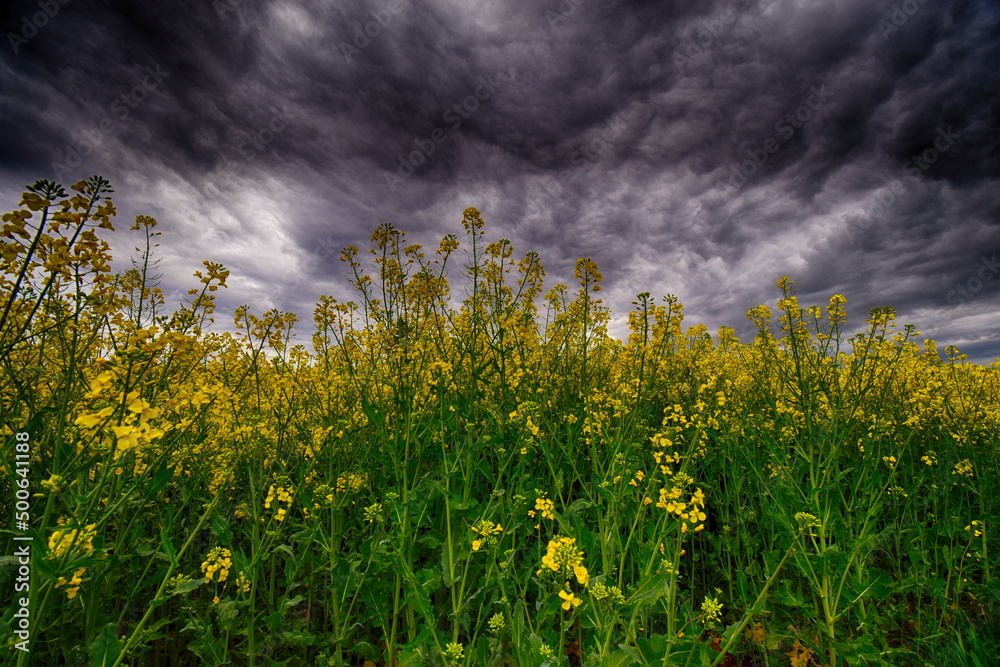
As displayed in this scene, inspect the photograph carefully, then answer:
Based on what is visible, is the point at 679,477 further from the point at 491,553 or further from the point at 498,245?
the point at 498,245

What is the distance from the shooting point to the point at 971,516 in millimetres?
3963

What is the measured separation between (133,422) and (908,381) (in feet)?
23.5

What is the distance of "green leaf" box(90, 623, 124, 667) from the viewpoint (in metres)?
1.76

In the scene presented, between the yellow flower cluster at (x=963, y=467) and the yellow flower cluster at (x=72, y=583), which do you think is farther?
the yellow flower cluster at (x=963, y=467)

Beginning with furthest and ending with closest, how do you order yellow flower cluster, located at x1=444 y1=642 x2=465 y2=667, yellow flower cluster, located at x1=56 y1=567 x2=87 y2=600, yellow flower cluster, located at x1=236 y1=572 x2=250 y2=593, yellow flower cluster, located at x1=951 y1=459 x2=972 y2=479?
yellow flower cluster, located at x1=951 y1=459 x2=972 y2=479 → yellow flower cluster, located at x1=236 y1=572 x2=250 y2=593 → yellow flower cluster, located at x1=444 y1=642 x2=465 y2=667 → yellow flower cluster, located at x1=56 y1=567 x2=87 y2=600

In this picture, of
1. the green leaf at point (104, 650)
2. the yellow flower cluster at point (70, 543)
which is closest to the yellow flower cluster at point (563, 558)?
the yellow flower cluster at point (70, 543)

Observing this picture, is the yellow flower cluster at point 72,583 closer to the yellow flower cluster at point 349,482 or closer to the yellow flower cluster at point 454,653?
the yellow flower cluster at point 349,482

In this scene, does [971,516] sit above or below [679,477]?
below

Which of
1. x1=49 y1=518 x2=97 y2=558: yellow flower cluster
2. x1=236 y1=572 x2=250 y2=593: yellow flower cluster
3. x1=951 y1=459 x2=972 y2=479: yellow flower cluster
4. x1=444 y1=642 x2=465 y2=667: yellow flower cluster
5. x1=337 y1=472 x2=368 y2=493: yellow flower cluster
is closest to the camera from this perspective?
x1=49 y1=518 x2=97 y2=558: yellow flower cluster

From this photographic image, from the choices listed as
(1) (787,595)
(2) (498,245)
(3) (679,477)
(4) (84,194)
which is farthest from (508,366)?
(4) (84,194)

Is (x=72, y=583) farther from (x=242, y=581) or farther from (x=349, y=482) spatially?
(x=349, y=482)

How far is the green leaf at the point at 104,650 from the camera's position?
176 cm

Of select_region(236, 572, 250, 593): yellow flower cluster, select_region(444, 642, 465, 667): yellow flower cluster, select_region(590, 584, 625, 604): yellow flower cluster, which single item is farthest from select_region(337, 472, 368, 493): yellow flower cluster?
select_region(590, 584, 625, 604): yellow flower cluster

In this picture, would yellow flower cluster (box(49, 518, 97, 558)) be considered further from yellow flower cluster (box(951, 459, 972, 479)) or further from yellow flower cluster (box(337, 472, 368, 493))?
yellow flower cluster (box(951, 459, 972, 479))
